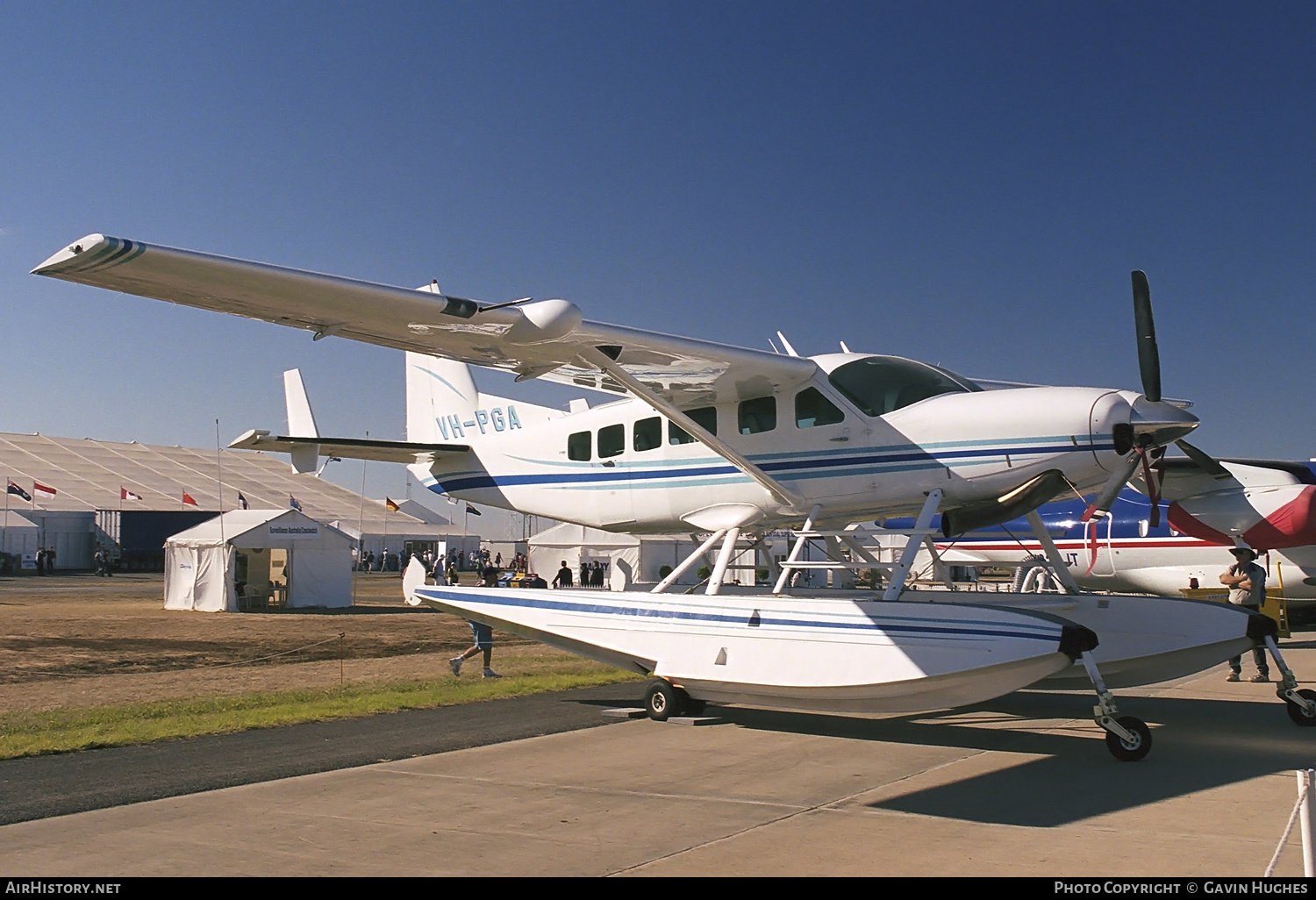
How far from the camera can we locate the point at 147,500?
6075 cm

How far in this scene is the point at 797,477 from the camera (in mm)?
10367

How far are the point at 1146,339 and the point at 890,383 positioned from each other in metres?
2.32

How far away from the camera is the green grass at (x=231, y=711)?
9070mm

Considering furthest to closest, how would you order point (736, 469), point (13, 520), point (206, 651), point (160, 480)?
point (160, 480) < point (13, 520) < point (206, 651) < point (736, 469)

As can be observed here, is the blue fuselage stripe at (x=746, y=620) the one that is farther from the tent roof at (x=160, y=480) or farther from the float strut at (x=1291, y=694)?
the tent roof at (x=160, y=480)

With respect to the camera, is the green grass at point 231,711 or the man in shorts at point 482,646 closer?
the green grass at point 231,711

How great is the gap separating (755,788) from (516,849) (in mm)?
2194

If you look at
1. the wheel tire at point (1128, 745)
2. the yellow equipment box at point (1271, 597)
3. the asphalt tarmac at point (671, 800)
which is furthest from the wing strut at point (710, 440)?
the yellow equipment box at point (1271, 597)

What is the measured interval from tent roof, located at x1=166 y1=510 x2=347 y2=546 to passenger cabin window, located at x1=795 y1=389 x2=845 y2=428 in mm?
23143

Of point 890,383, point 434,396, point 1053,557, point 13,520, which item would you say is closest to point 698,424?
point 890,383

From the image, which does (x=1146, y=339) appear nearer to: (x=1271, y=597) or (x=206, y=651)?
(x=1271, y=597)

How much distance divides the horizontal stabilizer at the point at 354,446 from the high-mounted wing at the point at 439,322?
11.0ft

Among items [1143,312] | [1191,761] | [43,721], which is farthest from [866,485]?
[43,721]
